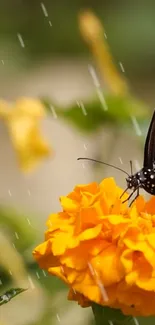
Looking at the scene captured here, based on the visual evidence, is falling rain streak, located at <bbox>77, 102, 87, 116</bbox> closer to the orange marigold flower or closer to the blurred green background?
the orange marigold flower

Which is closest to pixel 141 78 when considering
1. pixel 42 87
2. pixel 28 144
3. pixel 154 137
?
pixel 42 87

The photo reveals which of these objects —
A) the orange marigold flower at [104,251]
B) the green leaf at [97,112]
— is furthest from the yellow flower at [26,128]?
the orange marigold flower at [104,251]

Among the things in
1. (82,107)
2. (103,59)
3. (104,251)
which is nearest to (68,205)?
(104,251)

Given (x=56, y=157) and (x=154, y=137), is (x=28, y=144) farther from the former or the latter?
(x=56, y=157)

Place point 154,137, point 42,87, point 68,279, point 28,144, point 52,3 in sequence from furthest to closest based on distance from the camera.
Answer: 1. point 52,3
2. point 42,87
3. point 28,144
4. point 154,137
5. point 68,279

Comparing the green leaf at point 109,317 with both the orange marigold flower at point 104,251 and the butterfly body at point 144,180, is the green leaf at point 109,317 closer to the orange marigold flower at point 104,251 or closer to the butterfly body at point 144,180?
the orange marigold flower at point 104,251

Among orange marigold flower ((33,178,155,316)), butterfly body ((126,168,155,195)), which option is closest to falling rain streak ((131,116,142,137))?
butterfly body ((126,168,155,195))
